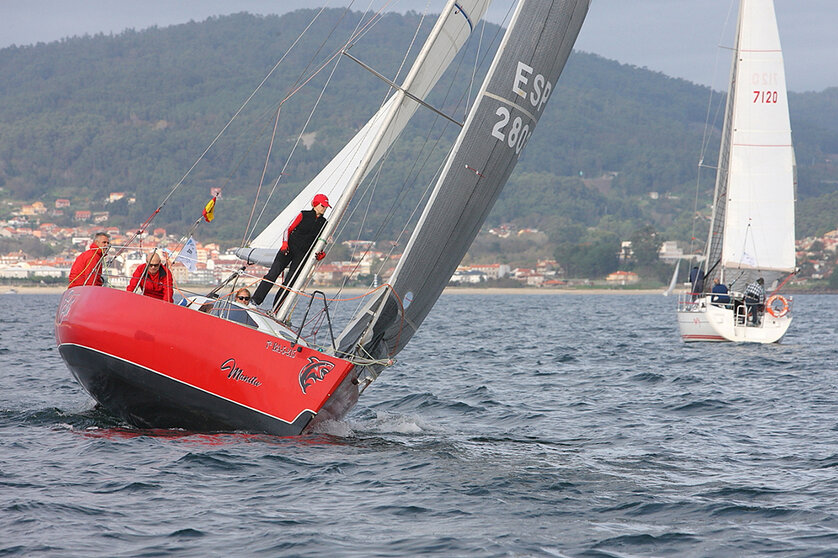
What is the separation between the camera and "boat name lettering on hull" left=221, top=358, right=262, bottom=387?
7.66 meters

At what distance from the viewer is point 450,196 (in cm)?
834

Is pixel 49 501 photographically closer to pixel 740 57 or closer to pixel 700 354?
pixel 700 354

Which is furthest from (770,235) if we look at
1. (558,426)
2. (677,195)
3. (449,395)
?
(677,195)

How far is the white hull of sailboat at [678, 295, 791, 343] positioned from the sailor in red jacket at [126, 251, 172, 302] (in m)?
14.4

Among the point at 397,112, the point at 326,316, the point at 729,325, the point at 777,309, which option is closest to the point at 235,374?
the point at 326,316

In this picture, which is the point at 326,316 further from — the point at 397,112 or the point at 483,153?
the point at 397,112

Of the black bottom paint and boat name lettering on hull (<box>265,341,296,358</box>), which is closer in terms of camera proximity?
boat name lettering on hull (<box>265,341,296,358</box>)

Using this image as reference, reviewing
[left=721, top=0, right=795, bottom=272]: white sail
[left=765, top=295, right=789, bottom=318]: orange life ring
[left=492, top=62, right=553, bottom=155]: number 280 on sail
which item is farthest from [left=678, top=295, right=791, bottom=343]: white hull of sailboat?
[left=492, top=62, right=553, bottom=155]: number 280 on sail

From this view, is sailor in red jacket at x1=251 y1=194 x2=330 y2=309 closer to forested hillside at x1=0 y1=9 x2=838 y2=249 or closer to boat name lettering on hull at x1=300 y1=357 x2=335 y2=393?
boat name lettering on hull at x1=300 y1=357 x2=335 y2=393

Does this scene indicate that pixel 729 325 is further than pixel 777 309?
Yes

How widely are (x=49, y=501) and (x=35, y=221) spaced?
363ft

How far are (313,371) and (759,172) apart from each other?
1615 centimetres

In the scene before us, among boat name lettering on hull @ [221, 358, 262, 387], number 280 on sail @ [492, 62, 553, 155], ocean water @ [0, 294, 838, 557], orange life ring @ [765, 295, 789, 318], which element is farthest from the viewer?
orange life ring @ [765, 295, 789, 318]

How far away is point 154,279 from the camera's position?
8508 millimetres
